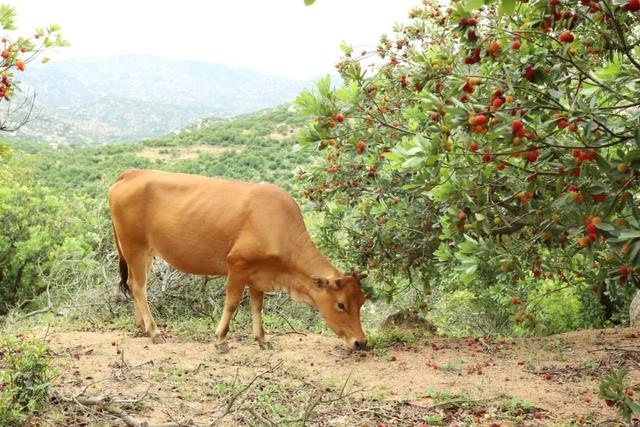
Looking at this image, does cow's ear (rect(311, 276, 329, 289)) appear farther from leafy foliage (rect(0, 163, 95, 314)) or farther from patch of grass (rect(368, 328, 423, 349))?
leafy foliage (rect(0, 163, 95, 314))

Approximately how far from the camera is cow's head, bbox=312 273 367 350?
691cm

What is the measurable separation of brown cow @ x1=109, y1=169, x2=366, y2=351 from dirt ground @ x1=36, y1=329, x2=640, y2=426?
53 centimetres

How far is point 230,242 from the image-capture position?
23.8 ft

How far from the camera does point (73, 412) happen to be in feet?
14.8

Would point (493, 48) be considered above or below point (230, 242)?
above

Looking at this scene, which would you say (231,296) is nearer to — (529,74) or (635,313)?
(529,74)

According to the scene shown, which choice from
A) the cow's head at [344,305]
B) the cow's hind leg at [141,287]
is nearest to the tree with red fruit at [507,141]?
the cow's head at [344,305]

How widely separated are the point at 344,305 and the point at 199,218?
6.52 feet

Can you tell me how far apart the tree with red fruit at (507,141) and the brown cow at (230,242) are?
73 centimetres

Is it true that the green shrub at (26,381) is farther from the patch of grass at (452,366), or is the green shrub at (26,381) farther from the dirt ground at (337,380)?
the patch of grass at (452,366)

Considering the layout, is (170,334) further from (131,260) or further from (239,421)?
(239,421)

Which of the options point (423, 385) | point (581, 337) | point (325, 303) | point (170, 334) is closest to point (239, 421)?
point (423, 385)

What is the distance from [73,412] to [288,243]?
3.29 metres

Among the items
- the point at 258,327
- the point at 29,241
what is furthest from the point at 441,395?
the point at 29,241
